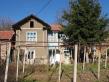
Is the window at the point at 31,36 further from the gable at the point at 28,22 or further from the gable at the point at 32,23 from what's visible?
the gable at the point at 28,22

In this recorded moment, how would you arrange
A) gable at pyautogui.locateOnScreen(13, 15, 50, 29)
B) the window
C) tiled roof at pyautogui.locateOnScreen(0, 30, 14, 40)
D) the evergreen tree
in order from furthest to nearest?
1. tiled roof at pyautogui.locateOnScreen(0, 30, 14, 40)
2. the window
3. gable at pyautogui.locateOnScreen(13, 15, 50, 29)
4. the evergreen tree

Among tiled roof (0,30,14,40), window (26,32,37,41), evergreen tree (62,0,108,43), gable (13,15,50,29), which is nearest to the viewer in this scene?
evergreen tree (62,0,108,43)

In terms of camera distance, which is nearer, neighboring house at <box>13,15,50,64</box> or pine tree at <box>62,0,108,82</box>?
pine tree at <box>62,0,108,82</box>

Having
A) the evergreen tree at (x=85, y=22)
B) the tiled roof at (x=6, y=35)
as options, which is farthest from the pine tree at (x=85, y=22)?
the tiled roof at (x=6, y=35)

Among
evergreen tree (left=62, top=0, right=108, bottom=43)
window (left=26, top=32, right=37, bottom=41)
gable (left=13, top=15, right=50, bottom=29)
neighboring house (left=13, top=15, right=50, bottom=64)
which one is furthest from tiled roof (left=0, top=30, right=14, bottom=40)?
evergreen tree (left=62, top=0, right=108, bottom=43)

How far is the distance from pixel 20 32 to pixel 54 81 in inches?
1179

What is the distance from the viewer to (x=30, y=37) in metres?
47.8

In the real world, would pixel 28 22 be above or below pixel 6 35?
above

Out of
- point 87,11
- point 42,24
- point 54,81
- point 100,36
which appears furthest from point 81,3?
point 54,81

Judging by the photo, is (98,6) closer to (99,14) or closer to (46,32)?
(99,14)

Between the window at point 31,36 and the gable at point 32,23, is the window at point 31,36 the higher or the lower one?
the lower one

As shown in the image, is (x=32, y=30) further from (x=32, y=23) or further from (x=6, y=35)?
(x=6, y=35)

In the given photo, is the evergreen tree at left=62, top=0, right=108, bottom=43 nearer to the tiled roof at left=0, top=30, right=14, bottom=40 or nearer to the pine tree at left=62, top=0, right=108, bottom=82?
the pine tree at left=62, top=0, right=108, bottom=82

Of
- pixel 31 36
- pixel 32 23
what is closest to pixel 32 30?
pixel 31 36
